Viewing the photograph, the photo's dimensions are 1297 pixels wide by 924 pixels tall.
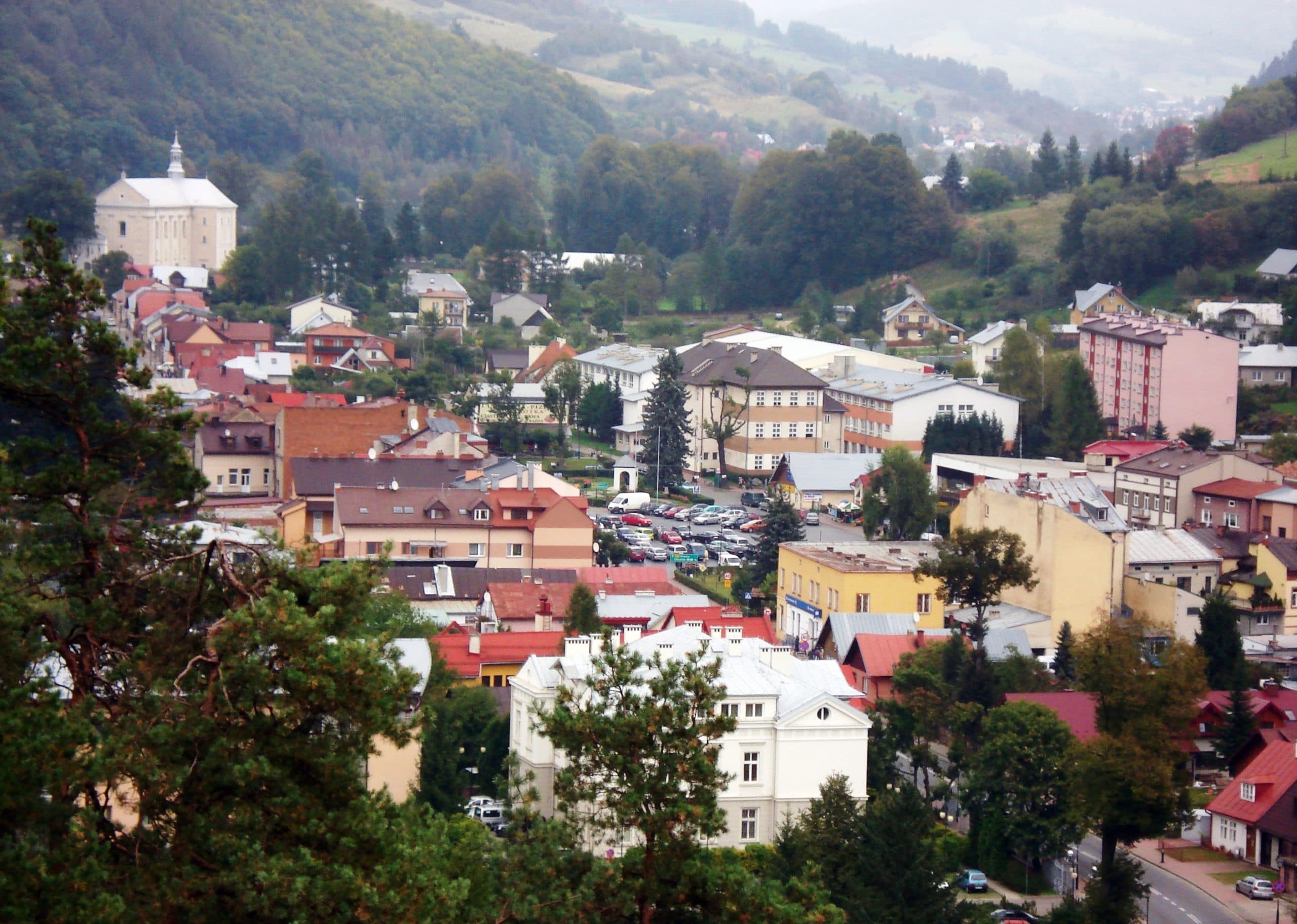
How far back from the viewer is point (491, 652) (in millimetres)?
19562

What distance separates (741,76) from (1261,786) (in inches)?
5442

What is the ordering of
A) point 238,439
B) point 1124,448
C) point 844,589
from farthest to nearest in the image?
point 1124,448 < point 238,439 < point 844,589

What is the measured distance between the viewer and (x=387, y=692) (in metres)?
7.93

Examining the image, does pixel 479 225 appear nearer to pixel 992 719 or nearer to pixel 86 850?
pixel 992 719

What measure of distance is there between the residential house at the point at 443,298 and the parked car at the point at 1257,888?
3658 cm

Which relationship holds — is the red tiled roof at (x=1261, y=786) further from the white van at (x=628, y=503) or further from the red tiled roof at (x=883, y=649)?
the white van at (x=628, y=503)

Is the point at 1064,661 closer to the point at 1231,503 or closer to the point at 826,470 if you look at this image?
the point at 1231,503

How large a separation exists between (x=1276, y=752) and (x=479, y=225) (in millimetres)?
51535

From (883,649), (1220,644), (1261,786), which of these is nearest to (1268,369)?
(1220,644)

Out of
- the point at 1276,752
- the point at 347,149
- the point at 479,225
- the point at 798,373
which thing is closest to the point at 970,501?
the point at 1276,752

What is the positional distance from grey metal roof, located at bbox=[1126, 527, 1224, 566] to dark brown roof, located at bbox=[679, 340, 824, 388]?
44.2ft

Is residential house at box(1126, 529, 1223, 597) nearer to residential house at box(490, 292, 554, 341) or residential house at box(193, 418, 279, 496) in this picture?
residential house at box(193, 418, 279, 496)

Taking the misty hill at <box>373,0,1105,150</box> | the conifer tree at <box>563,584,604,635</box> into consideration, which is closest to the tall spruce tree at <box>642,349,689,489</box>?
the conifer tree at <box>563,584,604,635</box>

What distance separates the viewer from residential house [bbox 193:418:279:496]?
29.2m
